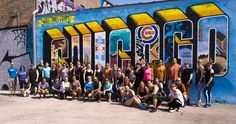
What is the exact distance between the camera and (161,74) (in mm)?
13523

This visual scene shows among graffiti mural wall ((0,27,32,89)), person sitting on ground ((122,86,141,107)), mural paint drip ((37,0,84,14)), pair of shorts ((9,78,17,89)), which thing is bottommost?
person sitting on ground ((122,86,141,107))

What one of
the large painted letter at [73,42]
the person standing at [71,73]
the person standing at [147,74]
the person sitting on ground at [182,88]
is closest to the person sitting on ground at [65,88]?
the person standing at [71,73]

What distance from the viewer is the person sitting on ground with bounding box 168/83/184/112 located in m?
11.7

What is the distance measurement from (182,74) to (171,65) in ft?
2.01

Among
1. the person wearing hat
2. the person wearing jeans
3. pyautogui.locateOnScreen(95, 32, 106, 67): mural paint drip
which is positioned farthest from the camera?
pyautogui.locateOnScreen(95, 32, 106, 67): mural paint drip

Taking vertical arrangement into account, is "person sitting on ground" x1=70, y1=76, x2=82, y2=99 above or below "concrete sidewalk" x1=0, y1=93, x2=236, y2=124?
above

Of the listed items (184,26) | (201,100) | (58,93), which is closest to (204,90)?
(201,100)

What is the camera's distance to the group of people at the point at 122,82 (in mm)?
12469

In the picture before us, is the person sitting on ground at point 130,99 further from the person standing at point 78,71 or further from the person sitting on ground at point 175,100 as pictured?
the person standing at point 78,71

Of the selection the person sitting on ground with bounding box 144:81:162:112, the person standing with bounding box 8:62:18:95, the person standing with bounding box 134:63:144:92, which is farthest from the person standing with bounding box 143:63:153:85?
the person standing with bounding box 8:62:18:95

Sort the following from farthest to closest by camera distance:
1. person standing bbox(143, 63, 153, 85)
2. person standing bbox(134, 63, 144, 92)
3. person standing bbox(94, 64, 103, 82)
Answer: person standing bbox(94, 64, 103, 82), person standing bbox(134, 63, 144, 92), person standing bbox(143, 63, 153, 85)

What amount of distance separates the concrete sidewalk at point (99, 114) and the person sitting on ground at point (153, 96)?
0.25 metres

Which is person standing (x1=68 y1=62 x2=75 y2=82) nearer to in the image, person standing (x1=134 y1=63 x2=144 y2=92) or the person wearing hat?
person standing (x1=134 y1=63 x2=144 y2=92)

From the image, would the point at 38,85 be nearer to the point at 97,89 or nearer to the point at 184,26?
the point at 97,89
